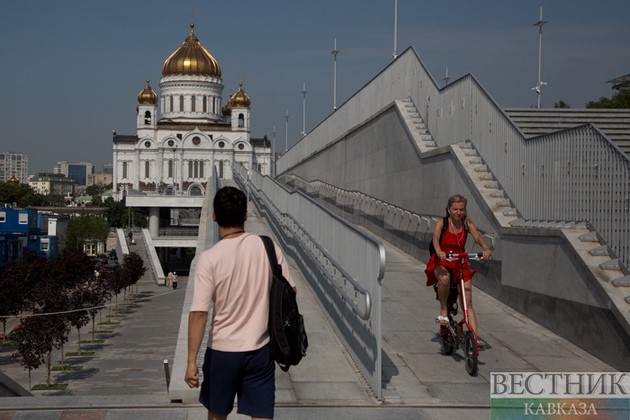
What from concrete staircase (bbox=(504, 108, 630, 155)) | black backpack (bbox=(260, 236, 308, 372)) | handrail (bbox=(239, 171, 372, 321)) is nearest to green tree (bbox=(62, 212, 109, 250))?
concrete staircase (bbox=(504, 108, 630, 155))

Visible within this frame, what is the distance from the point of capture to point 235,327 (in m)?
3.63

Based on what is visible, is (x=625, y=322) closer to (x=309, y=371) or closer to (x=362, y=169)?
(x=309, y=371)

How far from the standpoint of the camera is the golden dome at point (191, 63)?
120 meters

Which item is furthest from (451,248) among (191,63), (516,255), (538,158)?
(191,63)

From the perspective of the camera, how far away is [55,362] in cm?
2417

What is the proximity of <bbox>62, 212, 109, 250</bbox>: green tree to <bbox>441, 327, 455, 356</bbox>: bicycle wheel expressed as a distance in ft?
261

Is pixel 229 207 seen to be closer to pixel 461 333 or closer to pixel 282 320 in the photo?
pixel 282 320

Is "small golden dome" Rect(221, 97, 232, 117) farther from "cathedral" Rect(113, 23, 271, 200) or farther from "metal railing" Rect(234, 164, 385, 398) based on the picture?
"metal railing" Rect(234, 164, 385, 398)

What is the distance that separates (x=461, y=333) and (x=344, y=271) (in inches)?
49.9

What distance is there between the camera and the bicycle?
19.7 ft

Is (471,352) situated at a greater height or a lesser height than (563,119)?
lesser

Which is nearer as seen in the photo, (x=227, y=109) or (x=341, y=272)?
(x=341, y=272)

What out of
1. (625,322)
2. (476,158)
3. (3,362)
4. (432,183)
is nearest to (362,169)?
(432,183)

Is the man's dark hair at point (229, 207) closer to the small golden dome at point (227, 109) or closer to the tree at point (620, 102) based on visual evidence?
the tree at point (620, 102)
